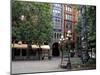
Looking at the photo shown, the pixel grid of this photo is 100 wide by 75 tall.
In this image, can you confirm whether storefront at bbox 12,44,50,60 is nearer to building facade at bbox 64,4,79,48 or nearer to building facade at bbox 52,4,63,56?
building facade at bbox 52,4,63,56

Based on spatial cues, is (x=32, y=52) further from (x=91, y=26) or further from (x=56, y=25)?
(x=91, y=26)

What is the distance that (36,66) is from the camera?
337 centimetres

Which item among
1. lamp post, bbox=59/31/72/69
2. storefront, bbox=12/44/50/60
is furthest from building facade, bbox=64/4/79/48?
storefront, bbox=12/44/50/60

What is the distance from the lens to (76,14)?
359cm

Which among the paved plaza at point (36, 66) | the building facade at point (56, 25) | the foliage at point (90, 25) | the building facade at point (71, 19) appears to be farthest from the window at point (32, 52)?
the foliage at point (90, 25)

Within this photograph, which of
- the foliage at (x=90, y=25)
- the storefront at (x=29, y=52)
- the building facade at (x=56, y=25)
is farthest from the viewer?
the foliage at (x=90, y=25)

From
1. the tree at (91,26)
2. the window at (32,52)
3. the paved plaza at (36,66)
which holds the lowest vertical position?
the paved plaza at (36,66)

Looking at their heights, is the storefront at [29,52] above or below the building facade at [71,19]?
below

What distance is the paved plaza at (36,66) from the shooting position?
10.7ft

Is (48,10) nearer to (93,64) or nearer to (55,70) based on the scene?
(55,70)

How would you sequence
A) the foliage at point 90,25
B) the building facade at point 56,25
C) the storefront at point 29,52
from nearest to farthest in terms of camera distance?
the storefront at point 29,52, the building facade at point 56,25, the foliage at point 90,25

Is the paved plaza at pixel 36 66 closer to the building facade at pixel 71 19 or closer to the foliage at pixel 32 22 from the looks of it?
the foliage at pixel 32 22

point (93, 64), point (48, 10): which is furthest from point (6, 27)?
point (93, 64)

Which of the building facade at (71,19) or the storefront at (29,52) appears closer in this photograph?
the storefront at (29,52)
